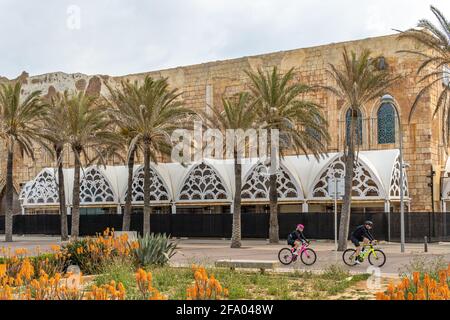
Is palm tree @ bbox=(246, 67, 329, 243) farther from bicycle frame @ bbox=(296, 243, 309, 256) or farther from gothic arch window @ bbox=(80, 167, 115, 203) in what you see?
gothic arch window @ bbox=(80, 167, 115, 203)

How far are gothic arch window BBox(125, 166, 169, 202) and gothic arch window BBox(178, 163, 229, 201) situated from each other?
141cm

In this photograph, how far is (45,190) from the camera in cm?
4662

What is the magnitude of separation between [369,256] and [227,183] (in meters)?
20.0

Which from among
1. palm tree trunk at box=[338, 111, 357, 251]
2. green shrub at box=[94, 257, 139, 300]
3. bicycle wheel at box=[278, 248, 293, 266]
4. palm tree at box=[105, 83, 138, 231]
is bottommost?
bicycle wheel at box=[278, 248, 293, 266]

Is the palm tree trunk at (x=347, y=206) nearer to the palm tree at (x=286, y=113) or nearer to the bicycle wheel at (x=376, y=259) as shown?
the palm tree at (x=286, y=113)

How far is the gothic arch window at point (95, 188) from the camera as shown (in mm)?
44406

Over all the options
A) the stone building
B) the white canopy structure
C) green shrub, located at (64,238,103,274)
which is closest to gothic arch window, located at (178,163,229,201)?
the white canopy structure

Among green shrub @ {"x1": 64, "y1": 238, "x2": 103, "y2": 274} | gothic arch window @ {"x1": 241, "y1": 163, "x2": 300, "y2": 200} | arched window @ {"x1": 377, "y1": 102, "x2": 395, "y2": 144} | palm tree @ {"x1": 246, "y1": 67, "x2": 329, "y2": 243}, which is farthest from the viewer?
arched window @ {"x1": 377, "y1": 102, "x2": 395, "y2": 144}

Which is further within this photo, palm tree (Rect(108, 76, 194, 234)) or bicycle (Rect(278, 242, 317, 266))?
palm tree (Rect(108, 76, 194, 234))

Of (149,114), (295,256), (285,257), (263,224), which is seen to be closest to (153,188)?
(263,224)

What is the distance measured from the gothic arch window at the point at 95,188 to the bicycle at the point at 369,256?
1046 inches

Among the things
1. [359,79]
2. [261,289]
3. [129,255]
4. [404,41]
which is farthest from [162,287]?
[404,41]

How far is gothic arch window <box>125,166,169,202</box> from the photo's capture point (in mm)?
42375
